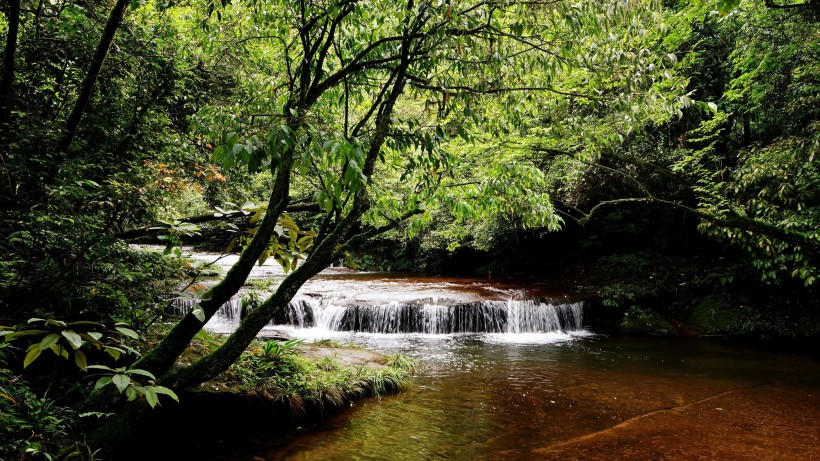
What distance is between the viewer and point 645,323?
12492 mm

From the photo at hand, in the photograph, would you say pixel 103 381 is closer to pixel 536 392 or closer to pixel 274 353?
pixel 274 353

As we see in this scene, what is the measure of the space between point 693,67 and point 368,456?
13238 millimetres

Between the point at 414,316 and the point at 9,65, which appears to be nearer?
the point at 9,65

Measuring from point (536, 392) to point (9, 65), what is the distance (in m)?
7.35

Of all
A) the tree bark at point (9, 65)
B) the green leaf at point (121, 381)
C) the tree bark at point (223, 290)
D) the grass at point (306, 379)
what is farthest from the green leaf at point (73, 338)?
the grass at point (306, 379)

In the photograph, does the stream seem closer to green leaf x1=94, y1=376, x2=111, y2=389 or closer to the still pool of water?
the still pool of water

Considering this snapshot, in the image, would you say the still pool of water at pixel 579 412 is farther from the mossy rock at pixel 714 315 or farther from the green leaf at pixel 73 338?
the green leaf at pixel 73 338

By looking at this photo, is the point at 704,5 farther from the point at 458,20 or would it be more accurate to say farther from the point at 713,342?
the point at 458,20

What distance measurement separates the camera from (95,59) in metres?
4.00

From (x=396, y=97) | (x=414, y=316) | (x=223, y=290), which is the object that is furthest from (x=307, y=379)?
(x=414, y=316)

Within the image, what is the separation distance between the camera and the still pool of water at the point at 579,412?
5.01 m

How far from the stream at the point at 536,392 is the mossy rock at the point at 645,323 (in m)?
0.78

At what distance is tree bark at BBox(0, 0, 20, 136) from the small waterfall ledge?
8.77 meters

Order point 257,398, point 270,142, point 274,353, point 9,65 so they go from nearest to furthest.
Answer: point 270,142
point 9,65
point 257,398
point 274,353
